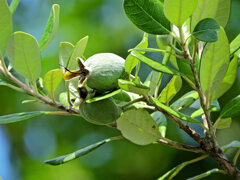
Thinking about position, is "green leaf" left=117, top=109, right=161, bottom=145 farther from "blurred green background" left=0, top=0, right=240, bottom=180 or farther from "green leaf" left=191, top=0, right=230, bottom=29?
"blurred green background" left=0, top=0, right=240, bottom=180

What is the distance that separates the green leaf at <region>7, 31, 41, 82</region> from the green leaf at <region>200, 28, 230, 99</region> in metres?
0.31

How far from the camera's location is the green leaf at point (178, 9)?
631 mm

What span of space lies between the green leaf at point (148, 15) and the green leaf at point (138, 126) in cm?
19

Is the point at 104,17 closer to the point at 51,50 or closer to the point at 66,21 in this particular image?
the point at 66,21

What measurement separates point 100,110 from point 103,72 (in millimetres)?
69

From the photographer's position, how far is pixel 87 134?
267 cm

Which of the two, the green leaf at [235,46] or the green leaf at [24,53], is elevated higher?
the green leaf at [235,46]

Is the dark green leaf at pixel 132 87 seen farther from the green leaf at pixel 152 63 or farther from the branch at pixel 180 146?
the branch at pixel 180 146

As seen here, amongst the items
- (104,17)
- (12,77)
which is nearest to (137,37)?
(104,17)

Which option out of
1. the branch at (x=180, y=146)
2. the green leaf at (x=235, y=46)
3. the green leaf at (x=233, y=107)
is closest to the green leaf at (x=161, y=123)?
the branch at (x=180, y=146)

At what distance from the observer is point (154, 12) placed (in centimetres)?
67

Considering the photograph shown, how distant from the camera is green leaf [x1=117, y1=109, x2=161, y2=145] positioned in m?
0.81

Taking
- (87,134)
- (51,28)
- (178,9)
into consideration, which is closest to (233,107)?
(178,9)

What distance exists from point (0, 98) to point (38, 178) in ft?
2.20
